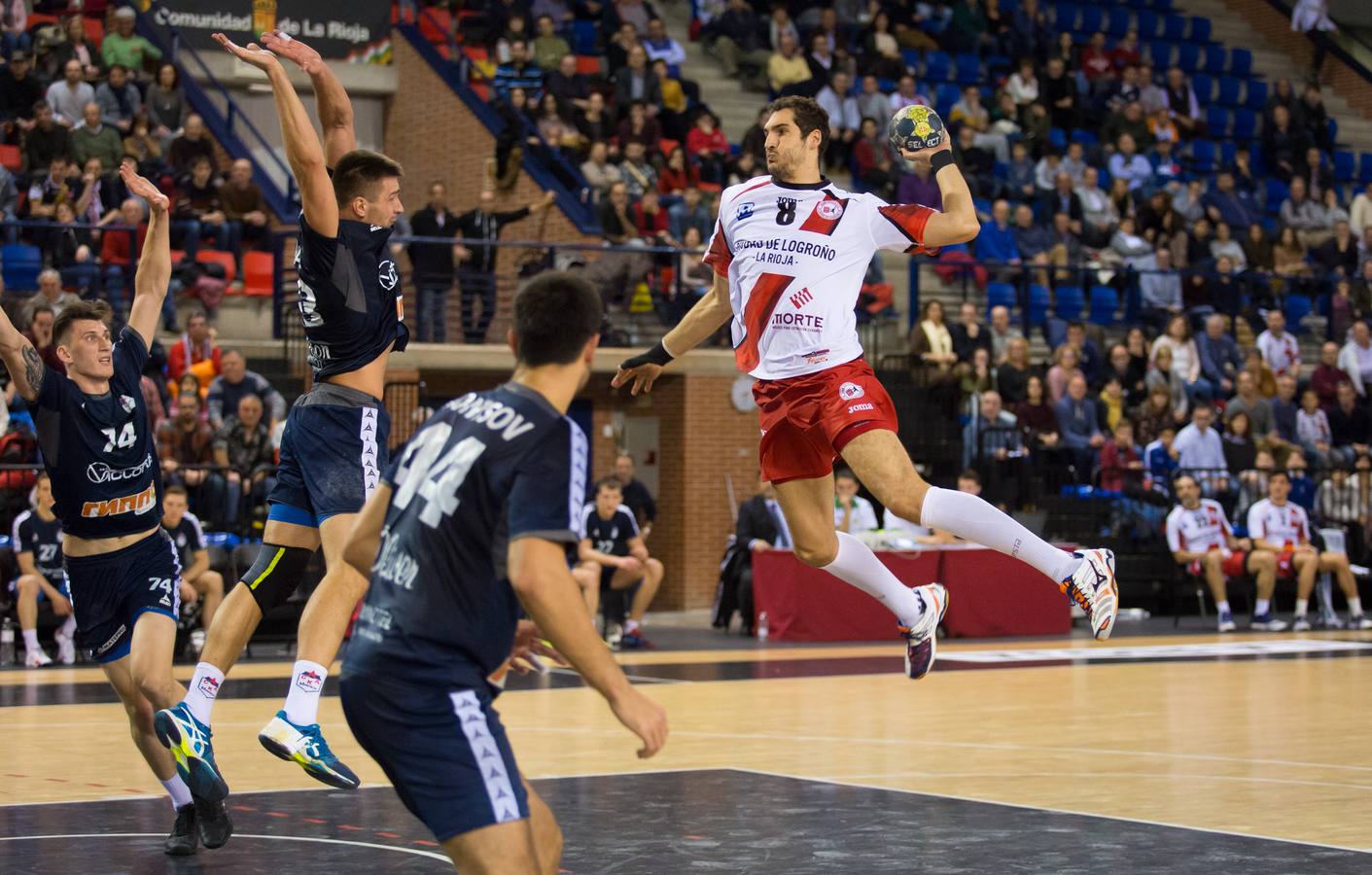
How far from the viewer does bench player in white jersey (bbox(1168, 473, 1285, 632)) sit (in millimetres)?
18578

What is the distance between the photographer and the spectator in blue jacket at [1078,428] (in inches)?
801

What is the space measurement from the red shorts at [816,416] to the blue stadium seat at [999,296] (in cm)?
1513

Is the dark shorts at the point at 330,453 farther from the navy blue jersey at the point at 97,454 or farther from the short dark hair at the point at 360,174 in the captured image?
the short dark hair at the point at 360,174

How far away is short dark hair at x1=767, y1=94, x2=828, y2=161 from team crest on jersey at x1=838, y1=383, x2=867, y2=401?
90 centimetres

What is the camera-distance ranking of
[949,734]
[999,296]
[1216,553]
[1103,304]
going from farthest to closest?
1. [1103,304]
2. [999,296]
3. [1216,553]
4. [949,734]

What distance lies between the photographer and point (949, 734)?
33.3 ft

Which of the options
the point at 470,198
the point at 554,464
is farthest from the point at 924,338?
the point at 554,464

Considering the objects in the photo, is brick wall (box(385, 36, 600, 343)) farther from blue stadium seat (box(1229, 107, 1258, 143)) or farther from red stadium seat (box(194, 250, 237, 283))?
blue stadium seat (box(1229, 107, 1258, 143))

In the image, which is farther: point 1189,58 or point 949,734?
point 1189,58

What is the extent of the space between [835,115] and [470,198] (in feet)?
14.9

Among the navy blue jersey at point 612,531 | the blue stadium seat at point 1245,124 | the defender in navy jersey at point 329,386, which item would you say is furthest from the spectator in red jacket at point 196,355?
the blue stadium seat at point 1245,124

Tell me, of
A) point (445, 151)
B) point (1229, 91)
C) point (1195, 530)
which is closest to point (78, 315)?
point (1195, 530)

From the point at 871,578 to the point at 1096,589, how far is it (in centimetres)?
87

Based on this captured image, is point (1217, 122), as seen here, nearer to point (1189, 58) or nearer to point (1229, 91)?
point (1229, 91)
